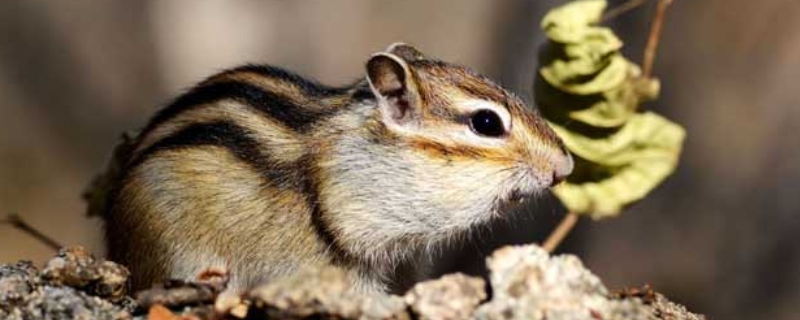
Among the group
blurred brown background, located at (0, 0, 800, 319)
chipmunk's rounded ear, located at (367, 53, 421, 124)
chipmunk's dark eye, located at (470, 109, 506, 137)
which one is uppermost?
chipmunk's rounded ear, located at (367, 53, 421, 124)

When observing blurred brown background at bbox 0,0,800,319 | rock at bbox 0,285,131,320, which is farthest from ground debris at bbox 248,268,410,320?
blurred brown background at bbox 0,0,800,319

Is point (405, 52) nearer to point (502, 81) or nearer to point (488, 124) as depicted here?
point (488, 124)

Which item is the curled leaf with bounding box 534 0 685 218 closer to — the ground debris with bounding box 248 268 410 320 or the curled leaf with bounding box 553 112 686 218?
the curled leaf with bounding box 553 112 686 218

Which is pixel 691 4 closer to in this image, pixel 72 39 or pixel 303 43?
pixel 303 43

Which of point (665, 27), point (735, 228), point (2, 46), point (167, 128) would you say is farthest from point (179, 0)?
point (167, 128)

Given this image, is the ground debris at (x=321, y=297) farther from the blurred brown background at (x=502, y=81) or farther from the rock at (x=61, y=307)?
the blurred brown background at (x=502, y=81)

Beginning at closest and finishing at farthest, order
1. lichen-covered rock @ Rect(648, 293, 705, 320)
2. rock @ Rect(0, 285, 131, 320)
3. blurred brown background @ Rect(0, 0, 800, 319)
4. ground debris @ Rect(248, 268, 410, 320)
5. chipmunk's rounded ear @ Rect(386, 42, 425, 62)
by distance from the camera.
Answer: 1. ground debris @ Rect(248, 268, 410, 320)
2. rock @ Rect(0, 285, 131, 320)
3. lichen-covered rock @ Rect(648, 293, 705, 320)
4. chipmunk's rounded ear @ Rect(386, 42, 425, 62)
5. blurred brown background @ Rect(0, 0, 800, 319)
